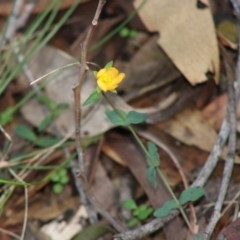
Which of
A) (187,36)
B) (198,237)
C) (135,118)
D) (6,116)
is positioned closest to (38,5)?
(6,116)

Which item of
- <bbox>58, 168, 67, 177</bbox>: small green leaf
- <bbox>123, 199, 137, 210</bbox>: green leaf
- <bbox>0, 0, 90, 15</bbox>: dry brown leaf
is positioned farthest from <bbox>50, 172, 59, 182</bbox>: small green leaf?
<bbox>0, 0, 90, 15</bbox>: dry brown leaf

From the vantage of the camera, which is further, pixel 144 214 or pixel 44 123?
pixel 44 123

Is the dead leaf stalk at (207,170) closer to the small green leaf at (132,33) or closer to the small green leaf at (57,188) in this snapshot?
the small green leaf at (57,188)

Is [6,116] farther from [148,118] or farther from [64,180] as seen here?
[148,118]

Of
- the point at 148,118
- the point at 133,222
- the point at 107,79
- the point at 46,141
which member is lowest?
the point at 133,222

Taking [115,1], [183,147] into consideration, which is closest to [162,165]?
[183,147]

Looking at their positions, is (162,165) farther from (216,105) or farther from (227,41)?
(227,41)

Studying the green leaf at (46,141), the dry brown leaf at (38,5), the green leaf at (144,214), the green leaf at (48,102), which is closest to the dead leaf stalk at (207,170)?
the green leaf at (144,214)
